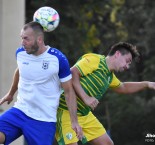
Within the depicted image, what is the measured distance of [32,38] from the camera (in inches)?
277

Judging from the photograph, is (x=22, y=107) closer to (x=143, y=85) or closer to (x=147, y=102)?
(x=143, y=85)

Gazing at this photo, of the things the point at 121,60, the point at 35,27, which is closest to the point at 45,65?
the point at 35,27

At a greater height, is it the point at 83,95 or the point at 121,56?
the point at 121,56

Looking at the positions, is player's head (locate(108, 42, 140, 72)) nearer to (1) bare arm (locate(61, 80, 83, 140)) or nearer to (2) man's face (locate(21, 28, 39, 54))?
(1) bare arm (locate(61, 80, 83, 140))

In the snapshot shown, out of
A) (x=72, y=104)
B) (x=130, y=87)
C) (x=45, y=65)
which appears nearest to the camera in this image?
(x=45, y=65)

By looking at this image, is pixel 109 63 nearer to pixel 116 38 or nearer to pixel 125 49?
pixel 125 49

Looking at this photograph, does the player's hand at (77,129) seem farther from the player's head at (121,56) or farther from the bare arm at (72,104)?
the player's head at (121,56)

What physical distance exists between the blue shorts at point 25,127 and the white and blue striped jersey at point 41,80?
57mm

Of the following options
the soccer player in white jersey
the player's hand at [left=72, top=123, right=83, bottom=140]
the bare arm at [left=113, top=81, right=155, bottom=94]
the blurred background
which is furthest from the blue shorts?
the blurred background

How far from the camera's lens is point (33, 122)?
7.21 meters

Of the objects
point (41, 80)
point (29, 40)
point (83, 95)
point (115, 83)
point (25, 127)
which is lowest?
point (25, 127)

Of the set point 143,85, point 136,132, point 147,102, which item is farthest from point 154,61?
point 143,85

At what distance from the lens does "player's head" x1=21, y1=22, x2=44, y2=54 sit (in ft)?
23.1

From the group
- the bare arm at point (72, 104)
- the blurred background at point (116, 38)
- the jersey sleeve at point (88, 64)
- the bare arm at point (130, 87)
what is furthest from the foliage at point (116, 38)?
the bare arm at point (72, 104)
